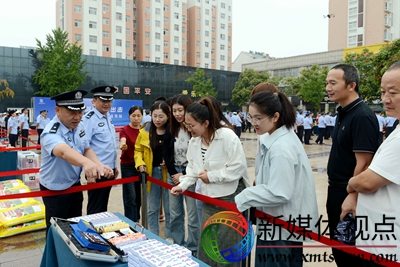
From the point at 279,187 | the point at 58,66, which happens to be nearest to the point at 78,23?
the point at 58,66

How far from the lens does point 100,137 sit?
3.43 m

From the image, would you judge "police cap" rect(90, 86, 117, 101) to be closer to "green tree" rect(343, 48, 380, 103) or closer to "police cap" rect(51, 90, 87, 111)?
"police cap" rect(51, 90, 87, 111)

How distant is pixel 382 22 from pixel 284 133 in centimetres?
5054

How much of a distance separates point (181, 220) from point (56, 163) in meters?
1.38

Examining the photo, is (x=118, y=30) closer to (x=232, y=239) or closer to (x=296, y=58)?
(x=296, y=58)

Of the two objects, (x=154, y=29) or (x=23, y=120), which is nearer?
(x=23, y=120)

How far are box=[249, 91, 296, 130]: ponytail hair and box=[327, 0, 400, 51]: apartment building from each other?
49753mm

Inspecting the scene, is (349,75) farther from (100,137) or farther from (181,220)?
(100,137)

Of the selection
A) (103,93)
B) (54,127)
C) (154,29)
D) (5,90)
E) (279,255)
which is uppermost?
(154,29)

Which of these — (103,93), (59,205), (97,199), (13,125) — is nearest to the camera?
(59,205)

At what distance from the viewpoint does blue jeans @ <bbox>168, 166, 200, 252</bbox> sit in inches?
120

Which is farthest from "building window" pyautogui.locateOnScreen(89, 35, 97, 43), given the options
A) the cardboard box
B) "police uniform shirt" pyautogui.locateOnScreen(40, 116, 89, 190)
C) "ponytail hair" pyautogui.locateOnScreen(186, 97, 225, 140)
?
"ponytail hair" pyautogui.locateOnScreen(186, 97, 225, 140)

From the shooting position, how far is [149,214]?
11.5ft

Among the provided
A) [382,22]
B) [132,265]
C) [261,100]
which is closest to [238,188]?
[261,100]
